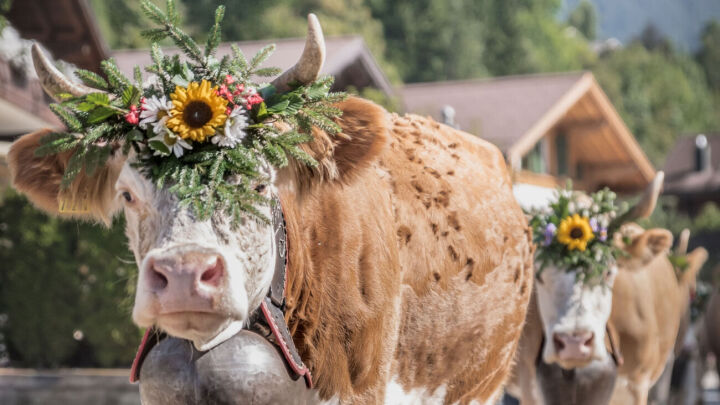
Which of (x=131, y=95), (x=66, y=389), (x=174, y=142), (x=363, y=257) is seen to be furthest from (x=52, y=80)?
(x=66, y=389)

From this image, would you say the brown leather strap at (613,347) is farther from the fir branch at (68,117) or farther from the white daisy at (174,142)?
the fir branch at (68,117)

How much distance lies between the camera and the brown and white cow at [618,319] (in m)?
6.61

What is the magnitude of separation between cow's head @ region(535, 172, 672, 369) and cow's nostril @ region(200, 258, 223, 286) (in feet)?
11.8

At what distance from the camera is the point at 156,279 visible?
3.39 meters

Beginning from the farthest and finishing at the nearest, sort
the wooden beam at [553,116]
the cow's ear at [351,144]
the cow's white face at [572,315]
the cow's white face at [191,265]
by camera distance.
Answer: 1. the wooden beam at [553,116]
2. the cow's white face at [572,315]
3. the cow's ear at [351,144]
4. the cow's white face at [191,265]

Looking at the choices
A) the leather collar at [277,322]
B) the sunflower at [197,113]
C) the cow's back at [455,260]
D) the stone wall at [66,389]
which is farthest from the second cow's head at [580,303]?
the stone wall at [66,389]

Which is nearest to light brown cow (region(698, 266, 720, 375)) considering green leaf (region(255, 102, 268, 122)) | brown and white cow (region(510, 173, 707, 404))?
brown and white cow (region(510, 173, 707, 404))

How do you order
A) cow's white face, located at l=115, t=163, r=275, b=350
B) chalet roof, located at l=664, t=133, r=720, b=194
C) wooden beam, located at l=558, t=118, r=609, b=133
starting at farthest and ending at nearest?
chalet roof, located at l=664, t=133, r=720, b=194
wooden beam, located at l=558, t=118, r=609, b=133
cow's white face, located at l=115, t=163, r=275, b=350

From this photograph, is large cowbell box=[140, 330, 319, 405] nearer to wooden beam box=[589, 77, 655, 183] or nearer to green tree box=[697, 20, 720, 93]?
wooden beam box=[589, 77, 655, 183]

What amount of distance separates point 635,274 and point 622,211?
2.46 feet

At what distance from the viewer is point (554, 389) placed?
6676 millimetres

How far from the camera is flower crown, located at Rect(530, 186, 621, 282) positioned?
6.86m

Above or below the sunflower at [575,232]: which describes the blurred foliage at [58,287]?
below

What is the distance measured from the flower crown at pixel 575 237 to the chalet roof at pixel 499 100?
651 inches
